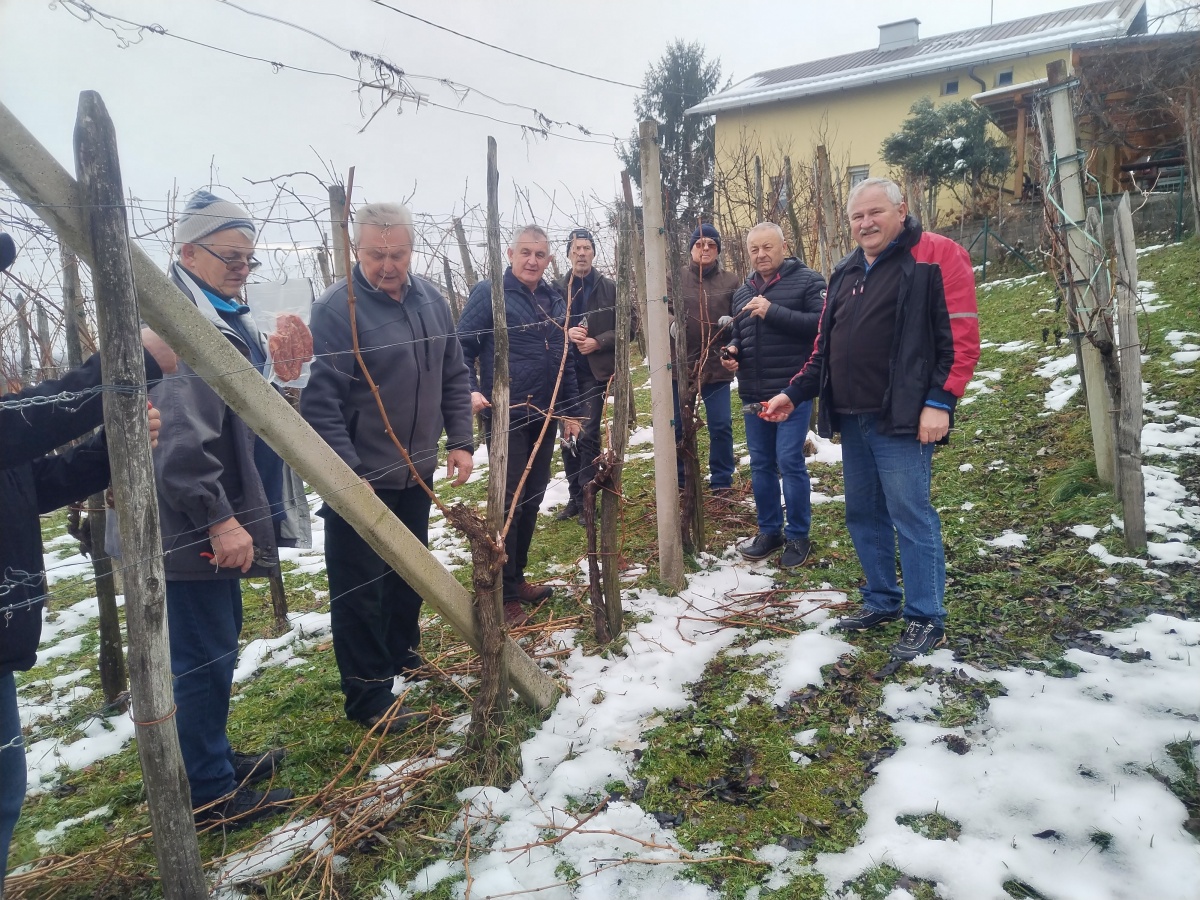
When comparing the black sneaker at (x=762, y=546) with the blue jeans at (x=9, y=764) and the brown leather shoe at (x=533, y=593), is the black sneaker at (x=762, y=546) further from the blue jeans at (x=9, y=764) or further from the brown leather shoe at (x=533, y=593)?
the blue jeans at (x=9, y=764)

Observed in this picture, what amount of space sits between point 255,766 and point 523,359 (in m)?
2.28

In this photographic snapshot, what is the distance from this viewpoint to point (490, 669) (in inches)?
99.3

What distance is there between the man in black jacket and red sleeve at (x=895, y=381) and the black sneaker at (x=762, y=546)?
1.01m

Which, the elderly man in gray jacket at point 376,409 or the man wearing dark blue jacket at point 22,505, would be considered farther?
the elderly man in gray jacket at point 376,409

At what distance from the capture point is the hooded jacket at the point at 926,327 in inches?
106

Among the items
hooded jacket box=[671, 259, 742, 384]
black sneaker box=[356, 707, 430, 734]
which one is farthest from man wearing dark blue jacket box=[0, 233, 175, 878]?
hooded jacket box=[671, 259, 742, 384]

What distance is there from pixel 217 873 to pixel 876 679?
7.88 ft

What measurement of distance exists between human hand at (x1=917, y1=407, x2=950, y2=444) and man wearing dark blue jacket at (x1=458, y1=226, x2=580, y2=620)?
1.64 m

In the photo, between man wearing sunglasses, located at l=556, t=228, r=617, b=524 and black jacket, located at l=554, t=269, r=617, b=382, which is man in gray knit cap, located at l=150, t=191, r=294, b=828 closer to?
man wearing sunglasses, located at l=556, t=228, r=617, b=524

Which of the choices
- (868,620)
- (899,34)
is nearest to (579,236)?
(868,620)

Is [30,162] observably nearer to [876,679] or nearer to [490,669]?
[490,669]

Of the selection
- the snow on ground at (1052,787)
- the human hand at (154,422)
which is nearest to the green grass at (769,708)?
the snow on ground at (1052,787)

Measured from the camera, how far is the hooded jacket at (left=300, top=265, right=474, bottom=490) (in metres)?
2.64

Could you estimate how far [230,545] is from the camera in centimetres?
213
